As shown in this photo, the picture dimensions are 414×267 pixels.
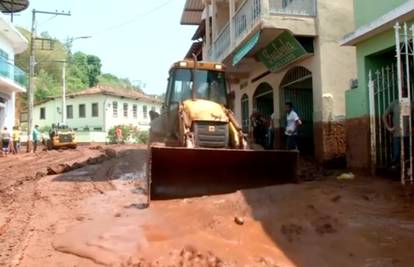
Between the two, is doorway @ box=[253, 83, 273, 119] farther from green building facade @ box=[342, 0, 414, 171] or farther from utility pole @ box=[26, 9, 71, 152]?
utility pole @ box=[26, 9, 71, 152]

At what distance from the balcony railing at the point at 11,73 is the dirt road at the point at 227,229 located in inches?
898

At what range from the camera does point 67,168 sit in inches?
627

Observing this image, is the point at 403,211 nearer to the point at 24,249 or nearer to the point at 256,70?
the point at 24,249

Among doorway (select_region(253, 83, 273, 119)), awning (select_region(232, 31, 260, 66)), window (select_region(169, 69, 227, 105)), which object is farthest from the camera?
doorway (select_region(253, 83, 273, 119))

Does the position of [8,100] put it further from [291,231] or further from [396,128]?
[291,231]

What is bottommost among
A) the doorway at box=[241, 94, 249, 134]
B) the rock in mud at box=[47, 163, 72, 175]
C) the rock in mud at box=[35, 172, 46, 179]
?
the rock in mud at box=[35, 172, 46, 179]

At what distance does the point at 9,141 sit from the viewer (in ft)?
91.9

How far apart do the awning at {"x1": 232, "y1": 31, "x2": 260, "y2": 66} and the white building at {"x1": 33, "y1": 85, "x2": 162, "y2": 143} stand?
34.3 meters

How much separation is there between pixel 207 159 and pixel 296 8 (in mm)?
7194

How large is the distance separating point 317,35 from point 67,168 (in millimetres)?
8915

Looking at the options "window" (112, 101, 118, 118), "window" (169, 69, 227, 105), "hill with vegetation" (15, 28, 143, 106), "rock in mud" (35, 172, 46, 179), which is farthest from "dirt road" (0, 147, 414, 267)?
"hill with vegetation" (15, 28, 143, 106)

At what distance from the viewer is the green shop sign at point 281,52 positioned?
1371 centimetres

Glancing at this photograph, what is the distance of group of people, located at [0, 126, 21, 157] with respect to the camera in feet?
90.1

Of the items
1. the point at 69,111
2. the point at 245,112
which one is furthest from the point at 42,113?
the point at 245,112
